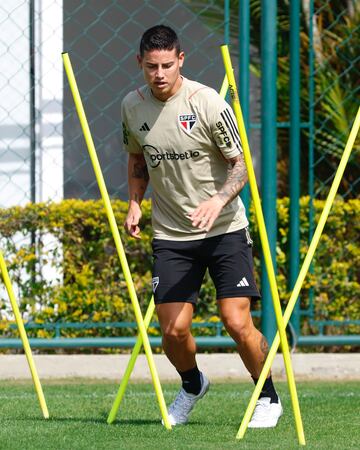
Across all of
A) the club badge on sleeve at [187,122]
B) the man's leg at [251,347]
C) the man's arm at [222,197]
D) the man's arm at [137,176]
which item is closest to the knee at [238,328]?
the man's leg at [251,347]

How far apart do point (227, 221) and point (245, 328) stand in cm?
52

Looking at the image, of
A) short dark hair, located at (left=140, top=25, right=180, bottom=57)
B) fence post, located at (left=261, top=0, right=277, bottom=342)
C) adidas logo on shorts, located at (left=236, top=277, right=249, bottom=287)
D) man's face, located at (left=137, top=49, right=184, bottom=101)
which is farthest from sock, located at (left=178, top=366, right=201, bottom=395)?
fence post, located at (left=261, top=0, right=277, bottom=342)

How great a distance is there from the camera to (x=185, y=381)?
19.6 ft

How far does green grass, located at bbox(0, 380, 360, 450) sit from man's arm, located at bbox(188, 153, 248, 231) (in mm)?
965

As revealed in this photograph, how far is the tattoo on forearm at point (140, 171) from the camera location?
19.6 feet

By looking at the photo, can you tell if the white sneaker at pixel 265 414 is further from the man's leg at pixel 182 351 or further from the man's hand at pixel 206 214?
the man's hand at pixel 206 214

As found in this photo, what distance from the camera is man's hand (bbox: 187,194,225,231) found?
5.20 metres

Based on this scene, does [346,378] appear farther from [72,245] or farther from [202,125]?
[202,125]

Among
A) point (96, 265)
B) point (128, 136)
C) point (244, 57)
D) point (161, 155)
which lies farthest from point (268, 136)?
point (161, 155)

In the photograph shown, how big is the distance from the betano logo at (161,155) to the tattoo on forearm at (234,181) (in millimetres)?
187

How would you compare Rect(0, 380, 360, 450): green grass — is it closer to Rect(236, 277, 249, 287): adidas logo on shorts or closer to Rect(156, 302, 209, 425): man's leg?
Rect(156, 302, 209, 425): man's leg

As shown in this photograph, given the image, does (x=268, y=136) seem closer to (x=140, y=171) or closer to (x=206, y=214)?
(x=140, y=171)

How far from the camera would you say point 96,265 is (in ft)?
27.1

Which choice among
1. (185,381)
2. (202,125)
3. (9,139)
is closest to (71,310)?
(9,139)
